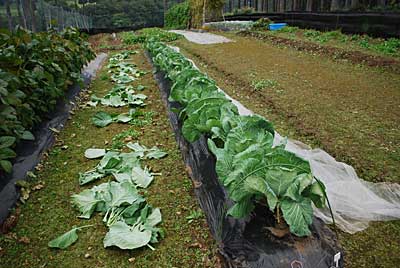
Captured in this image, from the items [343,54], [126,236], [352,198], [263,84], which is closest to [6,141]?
[126,236]

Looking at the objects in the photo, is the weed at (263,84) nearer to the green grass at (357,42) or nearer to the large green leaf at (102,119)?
the large green leaf at (102,119)

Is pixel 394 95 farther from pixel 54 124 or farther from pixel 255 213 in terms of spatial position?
pixel 54 124

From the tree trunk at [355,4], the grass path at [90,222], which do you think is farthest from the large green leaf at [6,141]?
the tree trunk at [355,4]

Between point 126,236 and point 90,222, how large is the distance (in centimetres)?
36

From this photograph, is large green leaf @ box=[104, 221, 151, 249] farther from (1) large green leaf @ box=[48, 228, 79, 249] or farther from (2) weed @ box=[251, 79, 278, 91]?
(2) weed @ box=[251, 79, 278, 91]

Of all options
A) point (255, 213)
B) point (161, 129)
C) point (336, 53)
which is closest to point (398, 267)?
point (255, 213)

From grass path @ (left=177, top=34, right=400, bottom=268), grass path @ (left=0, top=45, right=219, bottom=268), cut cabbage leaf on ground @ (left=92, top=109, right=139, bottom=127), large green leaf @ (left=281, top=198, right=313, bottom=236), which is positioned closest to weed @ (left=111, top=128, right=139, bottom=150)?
grass path @ (left=0, top=45, right=219, bottom=268)

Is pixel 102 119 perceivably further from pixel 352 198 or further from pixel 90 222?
pixel 352 198

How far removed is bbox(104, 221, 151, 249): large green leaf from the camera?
1.66 m

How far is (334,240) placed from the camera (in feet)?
4.48

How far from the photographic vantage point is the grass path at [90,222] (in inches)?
65.5

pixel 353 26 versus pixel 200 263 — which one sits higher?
pixel 353 26

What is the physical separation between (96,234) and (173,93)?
5.05ft

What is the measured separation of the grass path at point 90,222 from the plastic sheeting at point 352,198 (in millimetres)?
762
